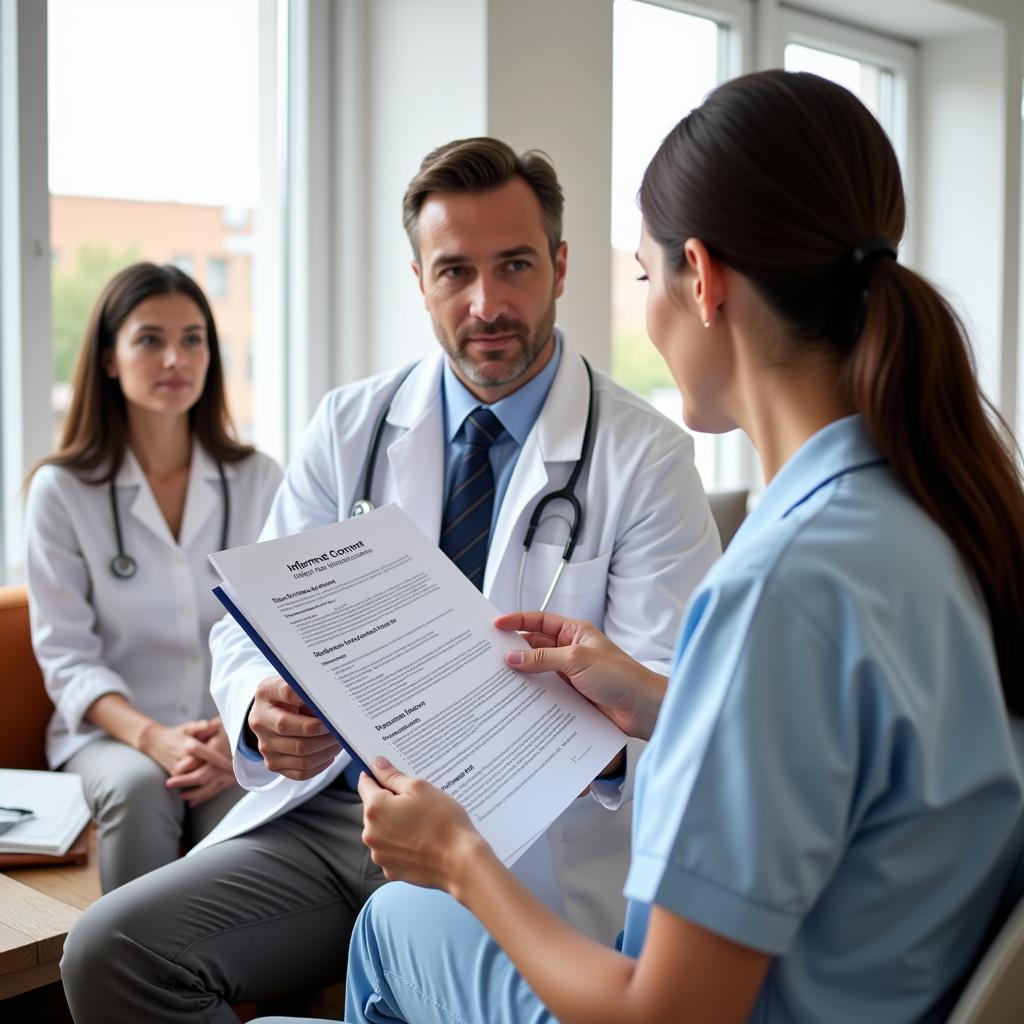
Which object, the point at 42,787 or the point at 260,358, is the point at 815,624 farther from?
the point at 260,358

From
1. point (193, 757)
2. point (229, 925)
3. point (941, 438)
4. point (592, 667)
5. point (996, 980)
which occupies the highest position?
point (941, 438)

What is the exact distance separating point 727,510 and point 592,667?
5.41 feet

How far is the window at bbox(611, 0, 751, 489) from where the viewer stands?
3.24 m

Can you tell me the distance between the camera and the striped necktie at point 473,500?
1.65 m

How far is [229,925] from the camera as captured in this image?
4.71 ft

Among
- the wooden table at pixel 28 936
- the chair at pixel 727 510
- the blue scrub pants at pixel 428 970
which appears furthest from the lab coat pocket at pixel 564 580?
the chair at pixel 727 510

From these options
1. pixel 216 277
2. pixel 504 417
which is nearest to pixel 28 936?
pixel 504 417

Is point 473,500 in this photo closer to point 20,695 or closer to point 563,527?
point 563,527

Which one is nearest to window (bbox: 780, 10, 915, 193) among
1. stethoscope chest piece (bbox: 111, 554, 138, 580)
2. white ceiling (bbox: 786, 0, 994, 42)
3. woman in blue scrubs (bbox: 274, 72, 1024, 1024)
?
white ceiling (bbox: 786, 0, 994, 42)

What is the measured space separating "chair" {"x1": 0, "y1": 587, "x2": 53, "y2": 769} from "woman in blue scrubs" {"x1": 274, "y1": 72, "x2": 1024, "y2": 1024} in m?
1.39

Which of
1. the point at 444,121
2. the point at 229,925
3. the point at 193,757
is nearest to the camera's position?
the point at 229,925

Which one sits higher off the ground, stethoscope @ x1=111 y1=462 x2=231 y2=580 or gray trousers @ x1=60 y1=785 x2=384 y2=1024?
stethoscope @ x1=111 y1=462 x2=231 y2=580

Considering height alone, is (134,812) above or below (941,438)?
below

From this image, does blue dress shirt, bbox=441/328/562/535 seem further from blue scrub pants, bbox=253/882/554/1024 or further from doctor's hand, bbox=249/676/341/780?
blue scrub pants, bbox=253/882/554/1024
